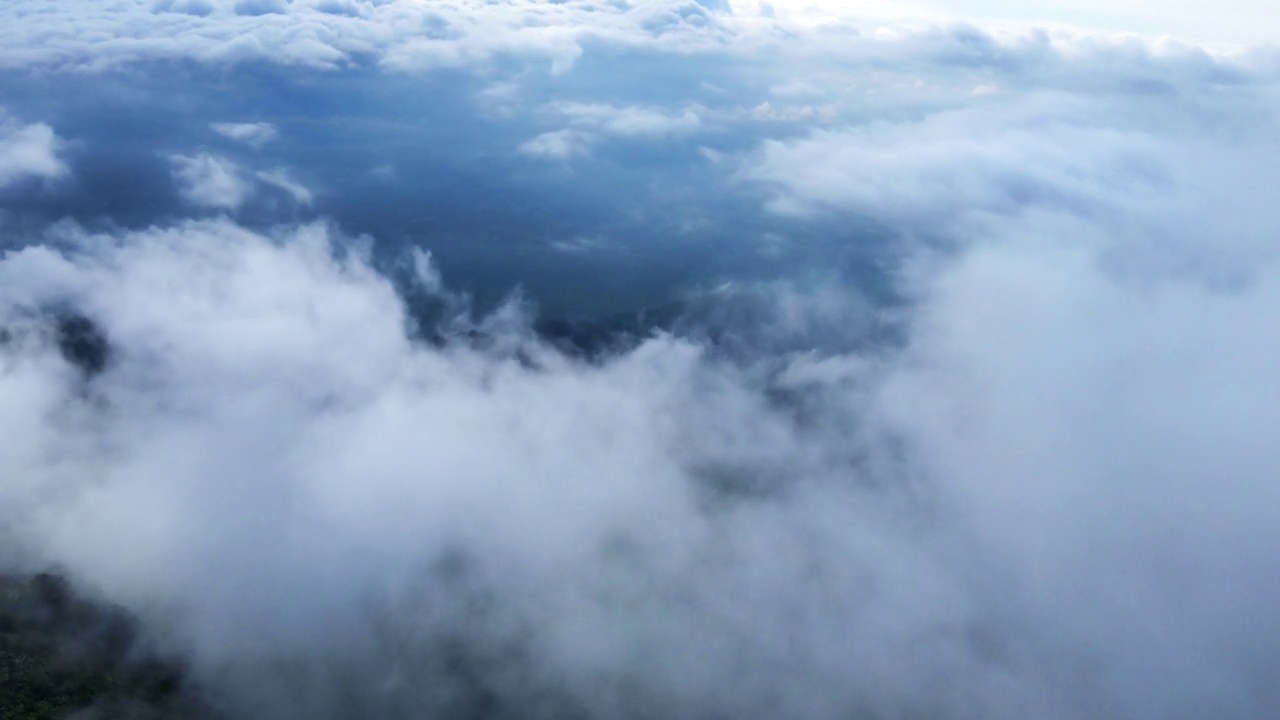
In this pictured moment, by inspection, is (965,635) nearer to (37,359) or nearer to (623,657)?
(623,657)

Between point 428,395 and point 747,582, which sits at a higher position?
point 428,395

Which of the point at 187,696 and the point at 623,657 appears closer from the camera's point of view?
the point at 187,696

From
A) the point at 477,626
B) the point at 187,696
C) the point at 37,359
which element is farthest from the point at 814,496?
the point at 37,359

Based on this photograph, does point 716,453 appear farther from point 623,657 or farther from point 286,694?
point 286,694

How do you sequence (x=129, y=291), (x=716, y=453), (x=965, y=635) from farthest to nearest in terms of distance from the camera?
(x=129, y=291)
(x=716, y=453)
(x=965, y=635)

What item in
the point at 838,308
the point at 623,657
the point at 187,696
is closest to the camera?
the point at 187,696

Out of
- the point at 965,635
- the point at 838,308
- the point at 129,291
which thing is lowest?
the point at 965,635

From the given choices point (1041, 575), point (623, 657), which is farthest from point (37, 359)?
point (1041, 575)
